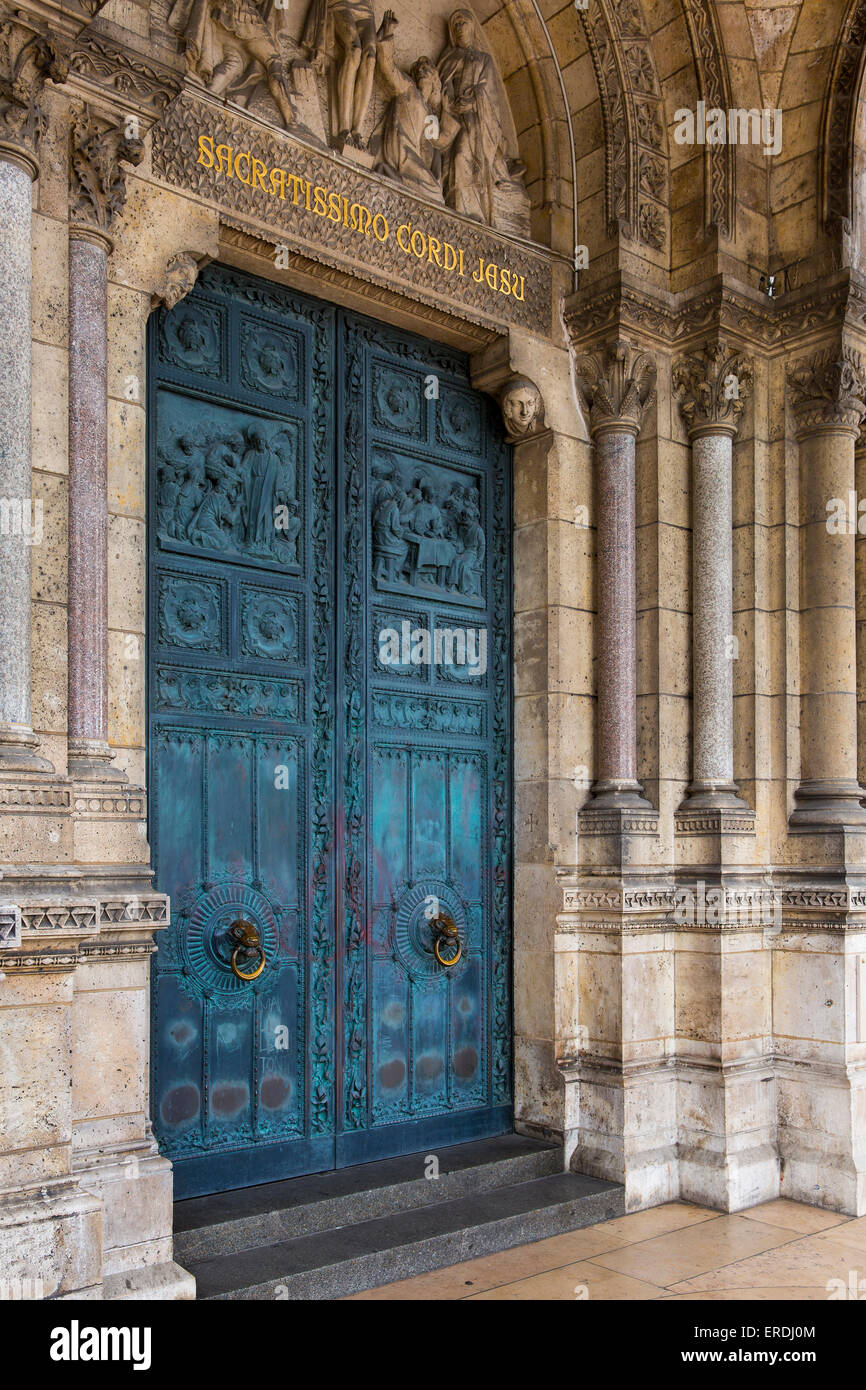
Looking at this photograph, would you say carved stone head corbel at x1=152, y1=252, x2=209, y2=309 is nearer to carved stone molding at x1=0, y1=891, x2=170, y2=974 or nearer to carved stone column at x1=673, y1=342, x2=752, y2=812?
carved stone molding at x1=0, y1=891, x2=170, y2=974

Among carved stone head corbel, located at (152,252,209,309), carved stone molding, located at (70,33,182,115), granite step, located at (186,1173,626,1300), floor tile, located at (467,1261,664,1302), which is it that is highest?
carved stone molding, located at (70,33,182,115)

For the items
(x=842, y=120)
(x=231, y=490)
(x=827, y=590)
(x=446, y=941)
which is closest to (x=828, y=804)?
(x=827, y=590)

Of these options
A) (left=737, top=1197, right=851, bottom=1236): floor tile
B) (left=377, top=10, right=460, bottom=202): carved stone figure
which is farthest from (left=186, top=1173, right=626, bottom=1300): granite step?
(left=377, top=10, right=460, bottom=202): carved stone figure

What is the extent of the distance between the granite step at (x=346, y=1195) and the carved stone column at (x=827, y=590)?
8.82 ft

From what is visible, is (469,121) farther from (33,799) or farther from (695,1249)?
(695,1249)

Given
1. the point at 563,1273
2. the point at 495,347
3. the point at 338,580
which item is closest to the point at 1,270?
the point at 338,580

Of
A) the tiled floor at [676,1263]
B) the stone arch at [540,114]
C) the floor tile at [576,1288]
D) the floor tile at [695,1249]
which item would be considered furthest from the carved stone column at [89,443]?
the floor tile at [695,1249]

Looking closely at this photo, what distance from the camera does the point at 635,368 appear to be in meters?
7.29

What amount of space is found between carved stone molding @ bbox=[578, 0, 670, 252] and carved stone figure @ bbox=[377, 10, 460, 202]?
1.06 metres

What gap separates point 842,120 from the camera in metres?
7.40

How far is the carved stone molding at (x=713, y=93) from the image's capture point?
24.0 ft

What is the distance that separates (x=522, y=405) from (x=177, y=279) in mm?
2382

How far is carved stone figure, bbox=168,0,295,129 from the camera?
570cm

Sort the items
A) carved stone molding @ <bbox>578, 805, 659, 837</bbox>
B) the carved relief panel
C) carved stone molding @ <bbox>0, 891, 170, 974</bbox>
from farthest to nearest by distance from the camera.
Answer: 1. carved stone molding @ <bbox>578, 805, 659, 837</bbox>
2. the carved relief panel
3. carved stone molding @ <bbox>0, 891, 170, 974</bbox>
